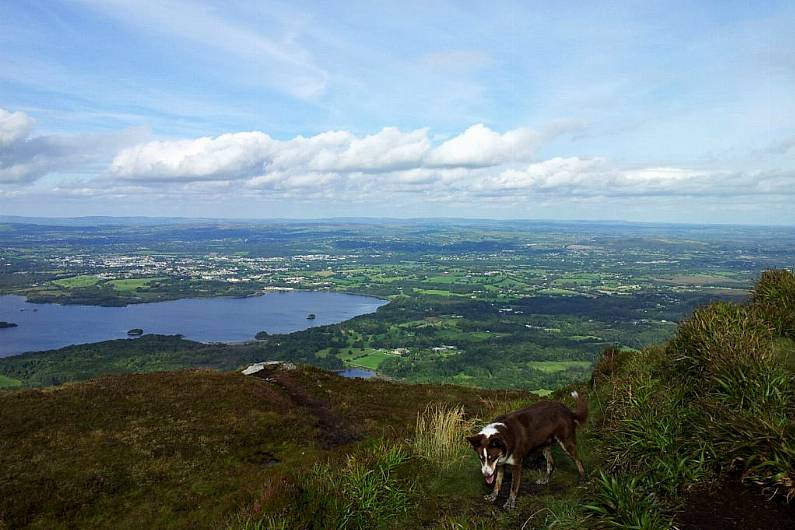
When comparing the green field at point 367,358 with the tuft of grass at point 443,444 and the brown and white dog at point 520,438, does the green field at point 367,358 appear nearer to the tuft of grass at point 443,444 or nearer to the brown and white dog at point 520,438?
the tuft of grass at point 443,444

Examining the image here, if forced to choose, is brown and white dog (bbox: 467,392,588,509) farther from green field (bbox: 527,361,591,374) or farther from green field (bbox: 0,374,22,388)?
green field (bbox: 0,374,22,388)

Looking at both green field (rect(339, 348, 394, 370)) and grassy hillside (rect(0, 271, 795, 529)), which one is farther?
green field (rect(339, 348, 394, 370))

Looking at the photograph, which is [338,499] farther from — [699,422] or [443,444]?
[699,422]

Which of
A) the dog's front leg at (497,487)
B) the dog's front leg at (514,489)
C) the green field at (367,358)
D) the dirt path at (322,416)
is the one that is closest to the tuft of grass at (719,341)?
the dog's front leg at (514,489)

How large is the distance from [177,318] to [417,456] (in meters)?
165

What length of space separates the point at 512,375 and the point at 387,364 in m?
25.4

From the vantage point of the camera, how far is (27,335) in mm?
129125

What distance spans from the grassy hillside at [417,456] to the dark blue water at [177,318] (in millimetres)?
111840

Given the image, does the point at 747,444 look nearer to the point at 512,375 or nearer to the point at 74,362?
the point at 512,375

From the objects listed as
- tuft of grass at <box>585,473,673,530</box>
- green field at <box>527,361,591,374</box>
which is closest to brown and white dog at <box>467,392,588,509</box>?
tuft of grass at <box>585,473,673,530</box>

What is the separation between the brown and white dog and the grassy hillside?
47 centimetres

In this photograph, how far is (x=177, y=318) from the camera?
157 m

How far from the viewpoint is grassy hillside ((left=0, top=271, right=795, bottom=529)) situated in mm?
6910

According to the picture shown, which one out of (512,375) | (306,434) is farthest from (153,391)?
(512,375)
